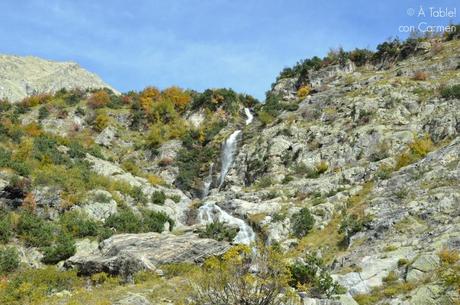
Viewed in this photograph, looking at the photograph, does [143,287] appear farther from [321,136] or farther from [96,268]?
[321,136]

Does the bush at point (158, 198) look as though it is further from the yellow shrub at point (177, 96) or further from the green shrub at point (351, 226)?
the yellow shrub at point (177, 96)

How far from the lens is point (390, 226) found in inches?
1021

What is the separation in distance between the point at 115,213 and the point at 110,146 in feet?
85.9

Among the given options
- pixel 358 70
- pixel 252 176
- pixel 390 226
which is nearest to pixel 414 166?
pixel 390 226

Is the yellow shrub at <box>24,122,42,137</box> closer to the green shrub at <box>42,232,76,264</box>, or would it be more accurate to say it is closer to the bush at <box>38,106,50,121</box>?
the bush at <box>38,106,50,121</box>

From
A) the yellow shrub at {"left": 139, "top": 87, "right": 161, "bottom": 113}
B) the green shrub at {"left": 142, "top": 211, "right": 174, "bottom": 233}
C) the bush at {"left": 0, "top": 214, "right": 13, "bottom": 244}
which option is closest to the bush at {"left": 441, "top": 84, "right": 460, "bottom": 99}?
the green shrub at {"left": 142, "top": 211, "right": 174, "bottom": 233}

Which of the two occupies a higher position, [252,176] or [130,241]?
[252,176]

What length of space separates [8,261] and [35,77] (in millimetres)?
125529

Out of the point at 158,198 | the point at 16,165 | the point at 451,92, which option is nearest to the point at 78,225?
the point at 158,198

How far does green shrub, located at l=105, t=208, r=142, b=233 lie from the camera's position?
32594mm

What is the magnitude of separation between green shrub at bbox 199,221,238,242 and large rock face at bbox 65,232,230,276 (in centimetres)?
427

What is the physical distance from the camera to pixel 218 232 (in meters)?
30.5

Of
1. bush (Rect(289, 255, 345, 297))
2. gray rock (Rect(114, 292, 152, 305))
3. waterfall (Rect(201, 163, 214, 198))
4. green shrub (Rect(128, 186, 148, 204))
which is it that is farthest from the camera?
waterfall (Rect(201, 163, 214, 198))

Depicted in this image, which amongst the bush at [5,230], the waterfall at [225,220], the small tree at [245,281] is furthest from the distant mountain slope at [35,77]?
the small tree at [245,281]
